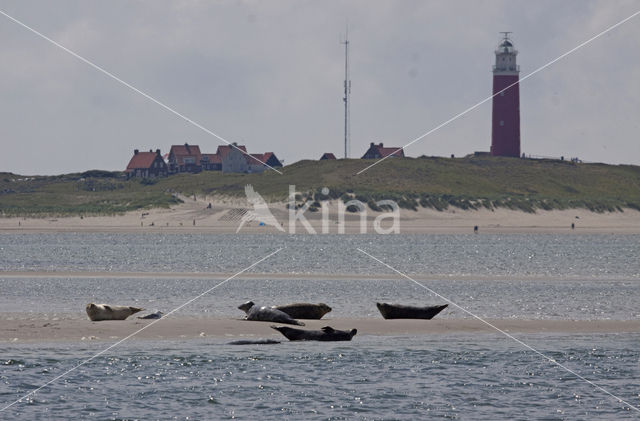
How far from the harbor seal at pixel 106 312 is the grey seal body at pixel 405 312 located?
23.9ft

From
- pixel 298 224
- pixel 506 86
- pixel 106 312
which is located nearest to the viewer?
pixel 106 312

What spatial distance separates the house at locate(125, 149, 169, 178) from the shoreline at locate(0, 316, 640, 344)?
490 feet

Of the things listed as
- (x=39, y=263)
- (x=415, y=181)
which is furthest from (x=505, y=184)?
(x=39, y=263)

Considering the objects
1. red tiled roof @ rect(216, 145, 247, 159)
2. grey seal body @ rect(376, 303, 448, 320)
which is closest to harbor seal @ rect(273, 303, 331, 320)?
grey seal body @ rect(376, 303, 448, 320)

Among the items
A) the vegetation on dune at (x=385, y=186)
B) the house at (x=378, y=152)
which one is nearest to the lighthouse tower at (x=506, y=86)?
the vegetation on dune at (x=385, y=186)

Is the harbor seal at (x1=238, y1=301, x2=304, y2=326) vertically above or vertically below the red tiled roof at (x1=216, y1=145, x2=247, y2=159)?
below

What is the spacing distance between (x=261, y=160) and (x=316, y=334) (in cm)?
15662

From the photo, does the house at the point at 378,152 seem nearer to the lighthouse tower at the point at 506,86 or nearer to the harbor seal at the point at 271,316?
the lighthouse tower at the point at 506,86

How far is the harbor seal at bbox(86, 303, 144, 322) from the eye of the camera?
1123 inches

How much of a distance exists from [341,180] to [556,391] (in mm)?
118335

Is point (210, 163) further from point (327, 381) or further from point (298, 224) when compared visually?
point (327, 381)

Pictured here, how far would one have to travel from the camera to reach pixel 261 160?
182250 millimetres

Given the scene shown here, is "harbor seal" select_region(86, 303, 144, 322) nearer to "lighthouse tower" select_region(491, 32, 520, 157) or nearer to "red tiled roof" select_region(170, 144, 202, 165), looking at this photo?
"lighthouse tower" select_region(491, 32, 520, 157)

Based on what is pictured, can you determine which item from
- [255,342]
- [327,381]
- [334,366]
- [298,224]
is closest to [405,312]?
[255,342]
